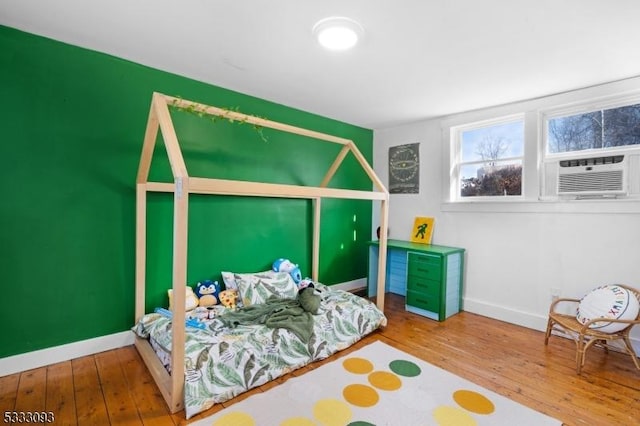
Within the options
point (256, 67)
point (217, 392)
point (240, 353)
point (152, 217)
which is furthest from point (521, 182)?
point (152, 217)

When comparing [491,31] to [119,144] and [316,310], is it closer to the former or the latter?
[316,310]

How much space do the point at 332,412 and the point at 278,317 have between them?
33.8 inches

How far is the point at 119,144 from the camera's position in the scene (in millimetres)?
2434

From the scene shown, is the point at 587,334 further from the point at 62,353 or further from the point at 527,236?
the point at 62,353

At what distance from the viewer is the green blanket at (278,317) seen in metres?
2.35

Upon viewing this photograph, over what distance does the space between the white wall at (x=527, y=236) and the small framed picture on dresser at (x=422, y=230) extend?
77mm

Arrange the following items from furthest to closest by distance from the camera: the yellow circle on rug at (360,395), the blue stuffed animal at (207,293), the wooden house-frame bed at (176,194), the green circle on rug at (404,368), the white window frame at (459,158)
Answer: the white window frame at (459,158)
the blue stuffed animal at (207,293)
the green circle on rug at (404,368)
the yellow circle on rug at (360,395)
the wooden house-frame bed at (176,194)

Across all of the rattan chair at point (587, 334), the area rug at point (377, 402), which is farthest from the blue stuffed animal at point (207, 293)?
the rattan chair at point (587, 334)

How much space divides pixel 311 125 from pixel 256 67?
1.34 meters

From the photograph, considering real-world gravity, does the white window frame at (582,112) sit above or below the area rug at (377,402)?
above

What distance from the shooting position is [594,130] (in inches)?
111

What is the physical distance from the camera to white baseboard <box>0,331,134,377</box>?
2.08 m

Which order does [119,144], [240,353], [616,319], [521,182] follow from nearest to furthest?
[240,353] < [616,319] < [119,144] < [521,182]

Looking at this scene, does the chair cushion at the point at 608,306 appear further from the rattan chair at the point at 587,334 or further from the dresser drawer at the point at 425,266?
the dresser drawer at the point at 425,266
